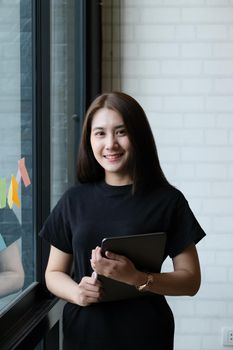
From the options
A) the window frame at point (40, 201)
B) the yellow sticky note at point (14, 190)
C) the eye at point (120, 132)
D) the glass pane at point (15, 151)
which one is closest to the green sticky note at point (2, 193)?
the glass pane at point (15, 151)

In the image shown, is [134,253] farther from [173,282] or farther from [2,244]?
[2,244]

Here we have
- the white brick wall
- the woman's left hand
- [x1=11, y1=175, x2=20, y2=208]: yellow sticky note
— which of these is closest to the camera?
the woman's left hand

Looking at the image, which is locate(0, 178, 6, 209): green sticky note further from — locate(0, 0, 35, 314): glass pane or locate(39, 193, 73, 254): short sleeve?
locate(39, 193, 73, 254): short sleeve

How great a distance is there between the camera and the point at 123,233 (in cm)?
166

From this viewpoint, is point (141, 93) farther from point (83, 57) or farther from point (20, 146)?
point (20, 146)

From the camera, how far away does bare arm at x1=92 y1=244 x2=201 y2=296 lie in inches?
61.1

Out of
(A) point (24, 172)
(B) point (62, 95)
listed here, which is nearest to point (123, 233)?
(A) point (24, 172)

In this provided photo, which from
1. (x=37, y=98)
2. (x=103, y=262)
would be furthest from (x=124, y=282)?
(x=37, y=98)

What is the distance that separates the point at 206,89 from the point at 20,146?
1.36 m

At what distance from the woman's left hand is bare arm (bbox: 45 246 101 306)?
0.22 ft

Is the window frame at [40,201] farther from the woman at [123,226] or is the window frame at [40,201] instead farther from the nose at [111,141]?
the nose at [111,141]

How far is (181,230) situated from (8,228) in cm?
61

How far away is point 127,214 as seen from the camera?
1.68 m

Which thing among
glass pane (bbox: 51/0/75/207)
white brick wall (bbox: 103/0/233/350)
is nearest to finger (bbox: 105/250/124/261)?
glass pane (bbox: 51/0/75/207)
